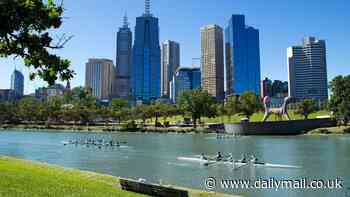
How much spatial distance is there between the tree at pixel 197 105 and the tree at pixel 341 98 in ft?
192

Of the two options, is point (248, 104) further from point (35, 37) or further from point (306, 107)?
point (35, 37)

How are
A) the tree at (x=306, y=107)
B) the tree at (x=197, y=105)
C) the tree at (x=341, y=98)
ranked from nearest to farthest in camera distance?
the tree at (x=341, y=98), the tree at (x=306, y=107), the tree at (x=197, y=105)

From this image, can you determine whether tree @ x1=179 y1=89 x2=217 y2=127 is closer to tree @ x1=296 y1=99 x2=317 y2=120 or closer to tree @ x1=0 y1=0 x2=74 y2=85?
tree @ x1=296 y1=99 x2=317 y2=120

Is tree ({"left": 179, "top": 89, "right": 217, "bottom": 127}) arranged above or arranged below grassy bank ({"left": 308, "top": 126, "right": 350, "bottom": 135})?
above

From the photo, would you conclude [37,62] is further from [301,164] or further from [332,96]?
[332,96]

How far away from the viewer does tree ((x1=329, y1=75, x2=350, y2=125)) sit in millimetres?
116956

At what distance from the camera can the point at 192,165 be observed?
4666 cm

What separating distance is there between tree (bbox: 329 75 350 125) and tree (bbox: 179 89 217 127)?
Result: 192 ft

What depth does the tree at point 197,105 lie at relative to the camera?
170250 mm

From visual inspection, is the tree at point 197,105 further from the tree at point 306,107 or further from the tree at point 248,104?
the tree at point 306,107

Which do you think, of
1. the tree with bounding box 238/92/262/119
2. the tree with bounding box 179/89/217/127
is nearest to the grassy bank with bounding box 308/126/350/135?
the tree with bounding box 238/92/262/119

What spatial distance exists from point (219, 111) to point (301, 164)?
133 m

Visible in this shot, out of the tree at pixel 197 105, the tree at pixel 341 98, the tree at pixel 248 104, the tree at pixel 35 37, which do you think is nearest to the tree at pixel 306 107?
the tree at pixel 248 104

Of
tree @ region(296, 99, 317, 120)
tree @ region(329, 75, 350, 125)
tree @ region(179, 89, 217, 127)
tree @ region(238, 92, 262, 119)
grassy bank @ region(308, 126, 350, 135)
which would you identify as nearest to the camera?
grassy bank @ region(308, 126, 350, 135)
